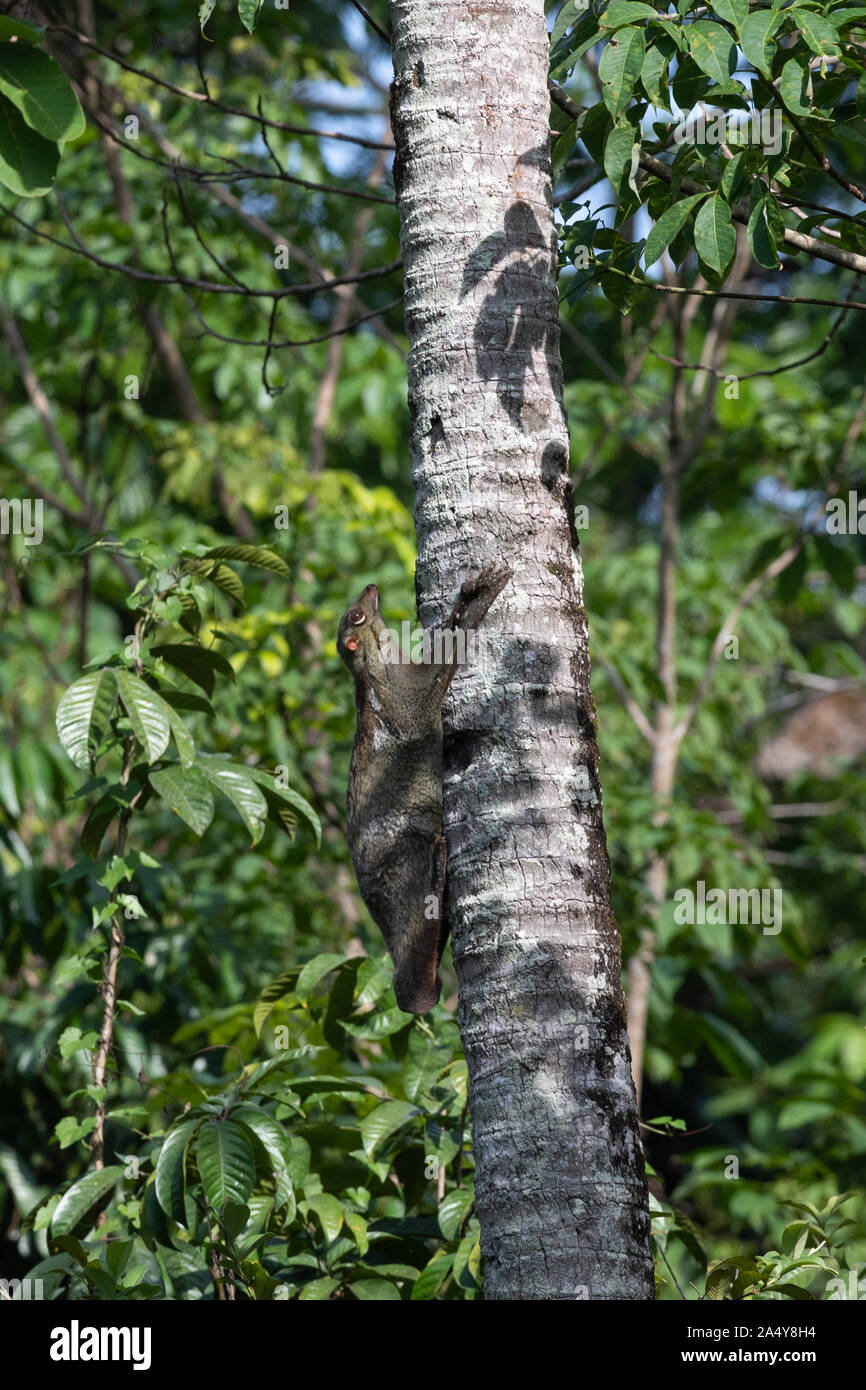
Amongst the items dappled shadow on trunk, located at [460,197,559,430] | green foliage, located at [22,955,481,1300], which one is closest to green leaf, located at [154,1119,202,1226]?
green foliage, located at [22,955,481,1300]

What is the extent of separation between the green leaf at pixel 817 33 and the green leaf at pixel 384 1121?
2.31 m

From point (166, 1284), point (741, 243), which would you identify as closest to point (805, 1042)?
point (741, 243)

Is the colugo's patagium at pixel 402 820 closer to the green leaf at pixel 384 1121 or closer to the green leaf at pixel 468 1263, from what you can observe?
the green leaf at pixel 384 1121

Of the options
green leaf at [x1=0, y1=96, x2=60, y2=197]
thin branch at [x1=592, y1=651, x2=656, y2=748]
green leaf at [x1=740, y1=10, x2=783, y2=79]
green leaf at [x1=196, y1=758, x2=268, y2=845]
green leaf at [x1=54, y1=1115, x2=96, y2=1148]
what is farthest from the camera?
thin branch at [x1=592, y1=651, x2=656, y2=748]

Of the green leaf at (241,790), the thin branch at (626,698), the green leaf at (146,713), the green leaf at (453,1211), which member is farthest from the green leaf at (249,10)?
the thin branch at (626,698)

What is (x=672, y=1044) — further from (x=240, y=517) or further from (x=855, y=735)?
(x=855, y=735)

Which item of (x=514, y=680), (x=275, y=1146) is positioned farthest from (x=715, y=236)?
(x=275, y=1146)

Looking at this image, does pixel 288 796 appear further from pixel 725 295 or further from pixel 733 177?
pixel 733 177

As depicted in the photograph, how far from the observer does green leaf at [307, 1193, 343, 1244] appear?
276cm

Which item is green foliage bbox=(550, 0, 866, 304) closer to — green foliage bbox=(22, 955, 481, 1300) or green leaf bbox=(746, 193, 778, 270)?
green leaf bbox=(746, 193, 778, 270)

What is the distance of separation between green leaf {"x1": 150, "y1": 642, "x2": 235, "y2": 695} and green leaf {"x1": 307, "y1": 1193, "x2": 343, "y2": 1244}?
4.22 ft

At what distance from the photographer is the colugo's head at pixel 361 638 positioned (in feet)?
10.2

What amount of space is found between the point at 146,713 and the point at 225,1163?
99 centimetres

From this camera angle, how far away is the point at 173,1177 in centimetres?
258
